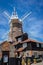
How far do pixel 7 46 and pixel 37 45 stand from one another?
11578 mm

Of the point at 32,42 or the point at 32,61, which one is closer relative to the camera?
the point at 32,61

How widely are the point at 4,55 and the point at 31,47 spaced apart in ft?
35.1

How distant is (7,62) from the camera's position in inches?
2297

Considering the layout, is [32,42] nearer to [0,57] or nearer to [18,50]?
[18,50]

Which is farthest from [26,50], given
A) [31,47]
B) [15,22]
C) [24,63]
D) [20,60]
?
[15,22]

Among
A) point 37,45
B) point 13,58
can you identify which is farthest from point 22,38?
point 13,58

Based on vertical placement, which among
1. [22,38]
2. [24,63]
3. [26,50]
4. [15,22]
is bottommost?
[24,63]

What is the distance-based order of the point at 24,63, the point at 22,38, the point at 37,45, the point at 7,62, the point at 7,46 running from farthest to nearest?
1. the point at 22,38
2. the point at 37,45
3. the point at 7,46
4. the point at 7,62
5. the point at 24,63

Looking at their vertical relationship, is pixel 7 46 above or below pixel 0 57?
above

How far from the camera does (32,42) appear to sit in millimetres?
65500

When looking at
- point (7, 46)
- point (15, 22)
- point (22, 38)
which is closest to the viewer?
point (7, 46)

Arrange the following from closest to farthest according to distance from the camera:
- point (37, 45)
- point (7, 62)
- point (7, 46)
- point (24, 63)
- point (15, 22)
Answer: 1. point (24, 63)
2. point (7, 62)
3. point (7, 46)
4. point (37, 45)
5. point (15, 22)

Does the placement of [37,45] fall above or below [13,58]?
above

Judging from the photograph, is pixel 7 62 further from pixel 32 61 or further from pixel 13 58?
pixel 32 61
